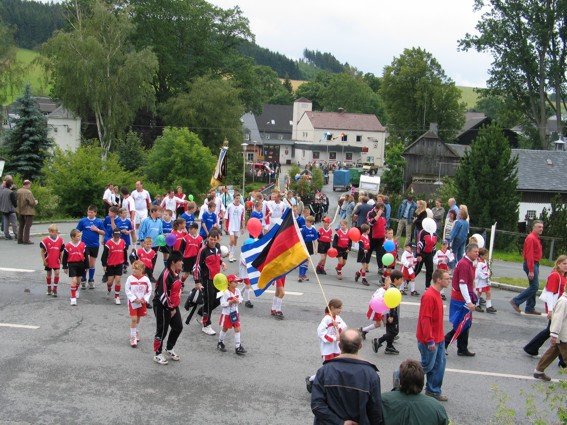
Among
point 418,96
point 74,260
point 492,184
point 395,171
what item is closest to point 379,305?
point 74,260

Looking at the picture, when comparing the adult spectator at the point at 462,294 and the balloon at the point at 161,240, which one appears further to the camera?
the balloon at the point at 161,240

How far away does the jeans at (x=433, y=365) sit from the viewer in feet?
28.5

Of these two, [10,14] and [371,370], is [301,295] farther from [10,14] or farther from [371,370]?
[10,14]

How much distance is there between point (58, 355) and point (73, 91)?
37.5 meters

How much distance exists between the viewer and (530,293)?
1334cm

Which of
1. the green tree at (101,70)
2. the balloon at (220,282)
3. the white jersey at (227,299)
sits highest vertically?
the green tree at (101,70)

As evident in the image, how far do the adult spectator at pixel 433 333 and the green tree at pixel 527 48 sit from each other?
133 ft

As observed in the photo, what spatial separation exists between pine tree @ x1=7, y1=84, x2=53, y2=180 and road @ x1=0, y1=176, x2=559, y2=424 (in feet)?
84.6

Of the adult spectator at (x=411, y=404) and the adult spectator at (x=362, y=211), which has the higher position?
A: the adult spectator at (x=362, y=211)

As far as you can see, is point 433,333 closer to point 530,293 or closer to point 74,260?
point 530,293

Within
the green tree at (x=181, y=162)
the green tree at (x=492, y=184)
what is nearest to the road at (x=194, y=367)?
the green tree at (x=492, y=184)

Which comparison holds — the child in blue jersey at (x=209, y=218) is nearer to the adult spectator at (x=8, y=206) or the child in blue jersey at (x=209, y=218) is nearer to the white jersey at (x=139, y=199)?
the white jersey at (x=139, y=199)

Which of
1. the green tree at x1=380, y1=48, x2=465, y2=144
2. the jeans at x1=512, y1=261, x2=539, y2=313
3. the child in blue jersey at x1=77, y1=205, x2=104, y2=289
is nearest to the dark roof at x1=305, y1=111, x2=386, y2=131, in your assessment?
the green tree at x1=380, y1=48, x2=465, y2=144

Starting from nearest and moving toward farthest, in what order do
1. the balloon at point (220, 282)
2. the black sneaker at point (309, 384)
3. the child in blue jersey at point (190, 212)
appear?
the black sneaker at point (309, 384) < the balloon at point (220, 282) < the child in blue jersey at point (190, 212)
